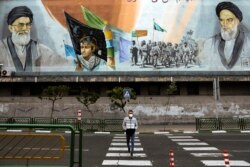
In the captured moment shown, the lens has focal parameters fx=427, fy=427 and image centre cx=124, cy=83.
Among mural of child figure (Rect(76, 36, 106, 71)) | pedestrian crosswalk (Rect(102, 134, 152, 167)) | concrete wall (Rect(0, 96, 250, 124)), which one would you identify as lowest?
pedestrian crosswalk (Rect(102, 134, 152, 167))

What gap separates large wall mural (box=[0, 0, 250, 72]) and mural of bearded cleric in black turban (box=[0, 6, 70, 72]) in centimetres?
10

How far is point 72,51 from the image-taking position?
4541 centimetres

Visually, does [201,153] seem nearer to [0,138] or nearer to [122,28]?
[0,138]

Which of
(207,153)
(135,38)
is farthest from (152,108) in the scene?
(207,153)

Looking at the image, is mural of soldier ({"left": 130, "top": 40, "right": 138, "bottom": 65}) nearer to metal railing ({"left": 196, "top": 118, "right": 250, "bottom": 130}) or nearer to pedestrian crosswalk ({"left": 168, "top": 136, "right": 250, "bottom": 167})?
metal railing ({"left": 196, "top": 118, "right": 250, "bottom": 130})

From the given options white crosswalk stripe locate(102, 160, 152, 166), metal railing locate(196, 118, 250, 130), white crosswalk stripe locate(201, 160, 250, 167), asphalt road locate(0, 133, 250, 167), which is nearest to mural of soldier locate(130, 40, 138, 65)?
metal railing locate(196, 118, 250, 130)

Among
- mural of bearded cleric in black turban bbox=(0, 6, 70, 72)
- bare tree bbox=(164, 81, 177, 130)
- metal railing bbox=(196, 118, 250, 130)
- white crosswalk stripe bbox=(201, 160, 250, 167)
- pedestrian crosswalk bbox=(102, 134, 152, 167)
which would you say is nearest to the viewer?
white crosswalk stripe bbox=(201, 160, 250, 167)

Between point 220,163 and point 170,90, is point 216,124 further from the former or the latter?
point 220,163

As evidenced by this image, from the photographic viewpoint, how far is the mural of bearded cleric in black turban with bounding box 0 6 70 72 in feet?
149

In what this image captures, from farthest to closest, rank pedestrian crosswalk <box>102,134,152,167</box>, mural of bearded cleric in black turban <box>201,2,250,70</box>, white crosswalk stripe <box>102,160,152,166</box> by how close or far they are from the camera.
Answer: mural of bearded cleric in black turban <box>201,2,250,70</box>
pedestrian crosswalk <box>102,134,152,167</box>
white crosswalk stripe <box>102,160,152,166</box>

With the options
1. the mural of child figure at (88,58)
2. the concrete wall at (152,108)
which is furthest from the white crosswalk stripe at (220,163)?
the mural of child figure at (88,58)

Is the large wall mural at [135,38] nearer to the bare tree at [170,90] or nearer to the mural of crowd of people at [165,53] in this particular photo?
the mural of crowd of people at [165,53]

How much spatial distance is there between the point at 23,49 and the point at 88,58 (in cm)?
708

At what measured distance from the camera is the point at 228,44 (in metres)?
44.8
